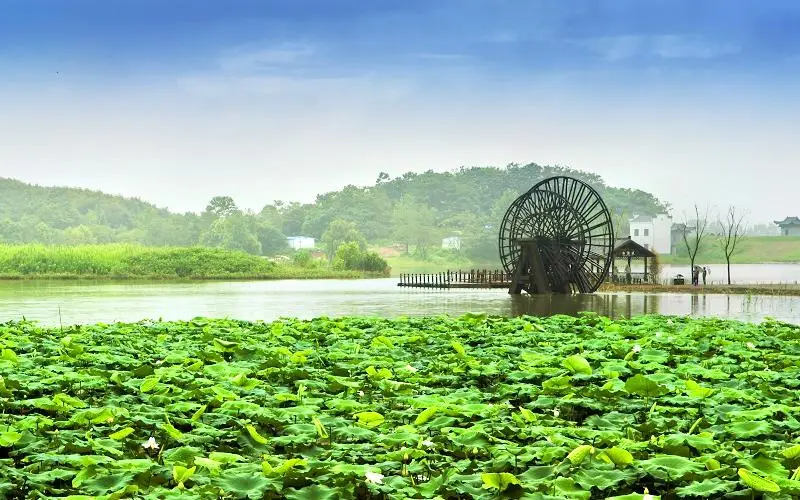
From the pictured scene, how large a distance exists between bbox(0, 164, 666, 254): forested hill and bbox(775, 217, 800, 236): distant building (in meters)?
14.9

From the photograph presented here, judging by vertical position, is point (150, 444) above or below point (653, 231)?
below

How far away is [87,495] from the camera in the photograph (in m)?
3.88

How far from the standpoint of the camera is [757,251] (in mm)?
103375

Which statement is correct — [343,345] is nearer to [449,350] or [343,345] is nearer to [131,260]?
[449,350]

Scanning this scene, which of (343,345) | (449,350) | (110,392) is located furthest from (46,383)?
(449,350)

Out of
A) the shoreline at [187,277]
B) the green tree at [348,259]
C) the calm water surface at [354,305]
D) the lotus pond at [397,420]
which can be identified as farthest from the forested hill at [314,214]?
the lotus pond at [397,420]

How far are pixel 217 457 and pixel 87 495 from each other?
1.87 feet

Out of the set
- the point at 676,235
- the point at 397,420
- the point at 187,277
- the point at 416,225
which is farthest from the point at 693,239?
the point at 397,420

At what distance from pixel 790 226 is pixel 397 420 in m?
109

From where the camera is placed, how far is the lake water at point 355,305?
29078mm

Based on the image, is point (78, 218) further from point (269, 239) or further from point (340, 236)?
point (340, 236)

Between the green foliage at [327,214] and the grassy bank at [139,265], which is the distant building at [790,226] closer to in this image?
the green foliage at [327,214]

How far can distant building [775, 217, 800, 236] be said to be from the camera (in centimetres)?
10444

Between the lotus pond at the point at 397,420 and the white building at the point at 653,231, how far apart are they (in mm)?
84303
